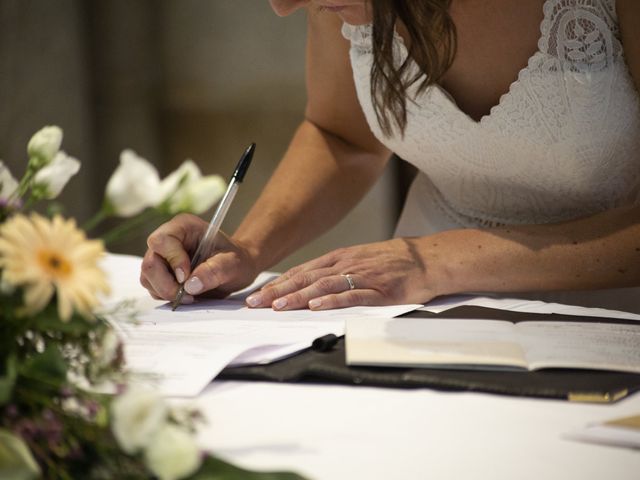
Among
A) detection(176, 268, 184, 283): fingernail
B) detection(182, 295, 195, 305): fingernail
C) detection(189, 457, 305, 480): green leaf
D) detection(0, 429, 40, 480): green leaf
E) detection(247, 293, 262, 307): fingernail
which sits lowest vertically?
detection(182, 295, 195, 305): fingernail

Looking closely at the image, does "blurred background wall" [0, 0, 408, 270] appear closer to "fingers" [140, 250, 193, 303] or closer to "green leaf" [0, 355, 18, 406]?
"fingers" [140, 250, 193, 303]

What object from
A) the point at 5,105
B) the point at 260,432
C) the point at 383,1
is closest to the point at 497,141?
the point at 383,1

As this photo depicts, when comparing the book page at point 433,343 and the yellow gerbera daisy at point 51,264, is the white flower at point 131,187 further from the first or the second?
the book page at point 433,343

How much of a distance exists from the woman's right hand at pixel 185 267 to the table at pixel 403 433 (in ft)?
1.45

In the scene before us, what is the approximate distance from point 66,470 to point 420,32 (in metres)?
1.08

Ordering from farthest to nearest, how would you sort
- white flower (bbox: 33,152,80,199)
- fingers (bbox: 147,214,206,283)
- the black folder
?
Answer: fingers (bbox: 147,214,206,283) → the black folder → white flower (bbox: 33,152,80,199)

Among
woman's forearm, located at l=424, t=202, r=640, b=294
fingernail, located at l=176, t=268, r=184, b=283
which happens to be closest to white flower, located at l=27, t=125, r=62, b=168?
fingernail, located at l=176, t=268, r=184, b=283

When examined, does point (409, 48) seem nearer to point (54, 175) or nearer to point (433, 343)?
point (433, 343)

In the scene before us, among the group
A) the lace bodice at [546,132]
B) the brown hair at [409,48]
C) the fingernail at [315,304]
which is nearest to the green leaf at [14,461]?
the fingernail at [315,304]

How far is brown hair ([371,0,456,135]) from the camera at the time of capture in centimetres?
151

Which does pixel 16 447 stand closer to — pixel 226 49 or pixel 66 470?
pixel 66 470

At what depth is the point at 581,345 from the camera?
1123 millimetres

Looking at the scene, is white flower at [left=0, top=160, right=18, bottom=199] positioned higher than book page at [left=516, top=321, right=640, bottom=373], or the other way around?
white flower at [left=0, top=160, right=18, bottom=199]

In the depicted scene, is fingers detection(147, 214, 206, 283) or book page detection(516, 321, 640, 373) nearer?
book page detection(516, 321, 640, 373)
